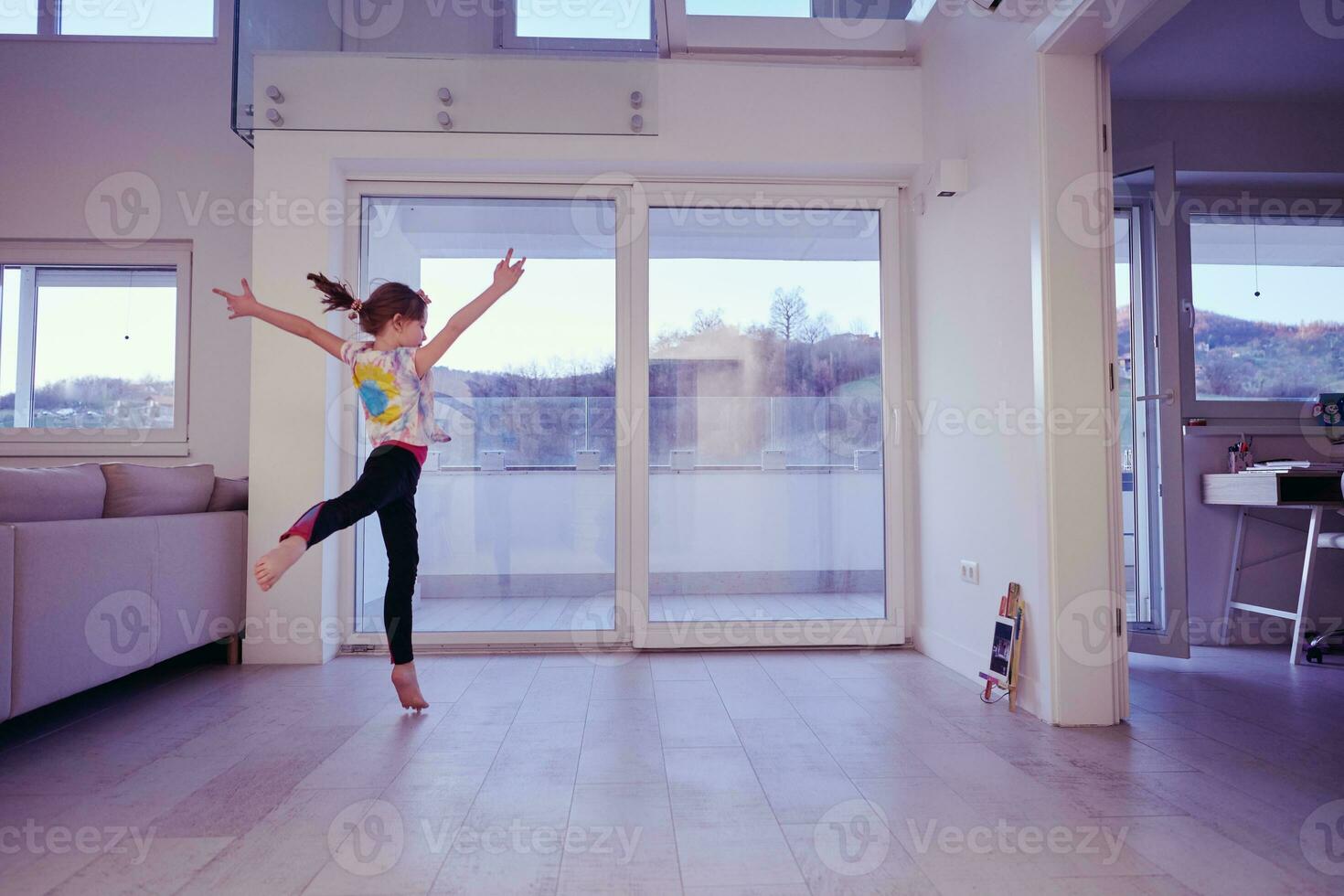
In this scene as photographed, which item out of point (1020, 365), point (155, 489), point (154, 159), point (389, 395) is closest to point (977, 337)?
point (1020, 365)

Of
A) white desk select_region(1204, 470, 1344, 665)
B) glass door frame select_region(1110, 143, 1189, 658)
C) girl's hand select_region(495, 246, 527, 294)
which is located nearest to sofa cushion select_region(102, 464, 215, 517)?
girl's hand select_region(495, 246, 527, 294)

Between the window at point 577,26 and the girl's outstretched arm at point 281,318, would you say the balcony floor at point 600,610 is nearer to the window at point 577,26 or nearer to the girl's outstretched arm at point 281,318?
the girl's outstretched arm at point 281,318

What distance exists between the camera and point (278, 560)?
86.5 inches

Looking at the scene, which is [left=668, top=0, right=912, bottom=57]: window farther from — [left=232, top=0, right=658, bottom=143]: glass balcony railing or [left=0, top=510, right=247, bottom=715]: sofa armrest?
[left=0, top=510, right=247, bottom=715]: sofa armrest

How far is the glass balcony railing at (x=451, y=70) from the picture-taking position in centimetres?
356

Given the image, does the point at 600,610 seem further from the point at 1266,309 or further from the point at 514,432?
the point at 1266,309

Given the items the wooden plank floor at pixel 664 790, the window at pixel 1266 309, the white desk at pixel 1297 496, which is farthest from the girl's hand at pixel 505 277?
the window at pixel 1266 309

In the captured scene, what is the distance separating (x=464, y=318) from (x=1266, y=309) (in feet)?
13.2

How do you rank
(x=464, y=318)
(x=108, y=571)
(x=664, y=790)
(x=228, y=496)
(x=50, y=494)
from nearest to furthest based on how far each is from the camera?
(x=664, y=790) → (x=50, y=494) → (x=108, y=571) → (x=464, y=318) → (x=228, y=496)

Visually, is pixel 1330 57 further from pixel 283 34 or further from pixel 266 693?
pixel 266 693

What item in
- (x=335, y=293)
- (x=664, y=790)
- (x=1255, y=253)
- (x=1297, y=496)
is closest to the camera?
(x=664, y=790)

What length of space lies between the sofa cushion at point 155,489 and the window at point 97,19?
2449mm

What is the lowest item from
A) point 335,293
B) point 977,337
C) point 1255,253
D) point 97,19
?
point 977,337

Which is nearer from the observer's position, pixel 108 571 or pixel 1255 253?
pixel 108 571
